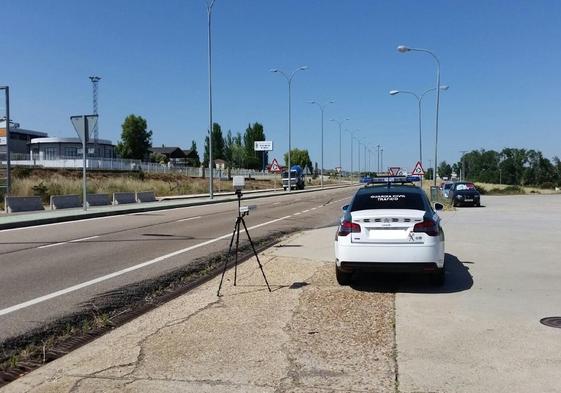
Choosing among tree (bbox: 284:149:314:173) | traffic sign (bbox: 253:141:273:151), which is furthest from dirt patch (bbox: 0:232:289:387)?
tree (bbox: 284:149:314:173)

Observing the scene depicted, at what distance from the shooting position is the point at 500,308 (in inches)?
276

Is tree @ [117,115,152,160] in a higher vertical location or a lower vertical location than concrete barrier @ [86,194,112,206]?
higher

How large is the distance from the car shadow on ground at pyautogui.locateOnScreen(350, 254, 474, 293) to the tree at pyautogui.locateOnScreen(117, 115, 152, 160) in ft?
291

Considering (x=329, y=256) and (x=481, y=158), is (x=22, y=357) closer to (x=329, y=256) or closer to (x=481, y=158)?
(x=329, y=256)

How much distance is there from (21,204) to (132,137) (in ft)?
234

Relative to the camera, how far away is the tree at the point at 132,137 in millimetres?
94125

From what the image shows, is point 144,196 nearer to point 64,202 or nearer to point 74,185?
point 74,185

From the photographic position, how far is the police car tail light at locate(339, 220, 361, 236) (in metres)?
8.01

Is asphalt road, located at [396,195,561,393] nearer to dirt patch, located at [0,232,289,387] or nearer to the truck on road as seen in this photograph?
dirt patch, located at [0,232,289,387]

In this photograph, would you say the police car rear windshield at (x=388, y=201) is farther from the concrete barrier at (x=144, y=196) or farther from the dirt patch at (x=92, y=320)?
the concrete barrier at (x=144, y=196)

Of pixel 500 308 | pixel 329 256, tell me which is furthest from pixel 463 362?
pixel 329 256

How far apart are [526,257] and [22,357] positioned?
9.53 metres

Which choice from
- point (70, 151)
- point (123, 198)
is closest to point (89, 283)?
point (123, 198)

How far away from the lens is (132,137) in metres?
94.4
